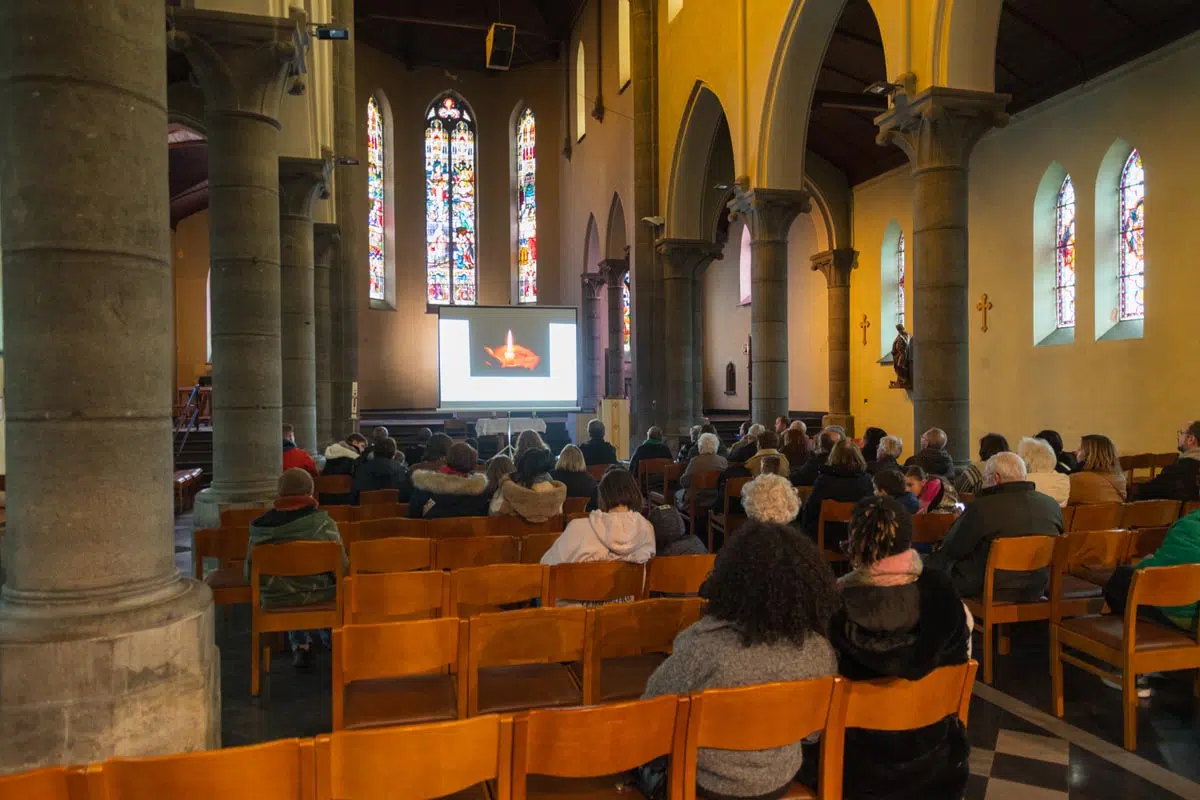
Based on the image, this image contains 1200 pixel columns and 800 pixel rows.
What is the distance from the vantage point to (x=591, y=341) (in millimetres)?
23906

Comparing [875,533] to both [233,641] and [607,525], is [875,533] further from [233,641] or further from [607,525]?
[233,641]

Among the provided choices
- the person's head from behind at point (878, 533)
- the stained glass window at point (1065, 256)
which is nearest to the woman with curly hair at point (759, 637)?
the person's head from behind at point (878, 533)

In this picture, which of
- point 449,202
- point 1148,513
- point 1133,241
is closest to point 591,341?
point 449,202

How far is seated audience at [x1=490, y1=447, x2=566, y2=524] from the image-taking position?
5.45 m

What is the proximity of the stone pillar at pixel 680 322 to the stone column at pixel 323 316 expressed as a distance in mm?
6108

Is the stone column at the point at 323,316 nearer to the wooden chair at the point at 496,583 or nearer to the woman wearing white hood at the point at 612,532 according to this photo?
the woman wearing white hood at the point at 612,532

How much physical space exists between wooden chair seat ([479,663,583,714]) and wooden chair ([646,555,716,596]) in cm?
64

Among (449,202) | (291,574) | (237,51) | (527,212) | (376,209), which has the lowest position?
(291,574)

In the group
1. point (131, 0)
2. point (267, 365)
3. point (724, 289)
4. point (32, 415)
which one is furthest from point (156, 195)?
point (724, 289)

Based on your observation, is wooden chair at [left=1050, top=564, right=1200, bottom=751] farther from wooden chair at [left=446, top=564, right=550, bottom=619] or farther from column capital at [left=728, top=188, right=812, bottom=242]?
column capital at [left=728, top=188, right=812, bottom=242]

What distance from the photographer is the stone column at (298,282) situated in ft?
34.1

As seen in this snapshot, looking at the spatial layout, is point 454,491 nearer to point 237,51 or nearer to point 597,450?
point 597,450

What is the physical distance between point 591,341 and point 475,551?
1940cm

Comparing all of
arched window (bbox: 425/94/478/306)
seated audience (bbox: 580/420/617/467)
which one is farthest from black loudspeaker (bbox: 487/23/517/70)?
arched window (bbox: 425/94/478/306)
